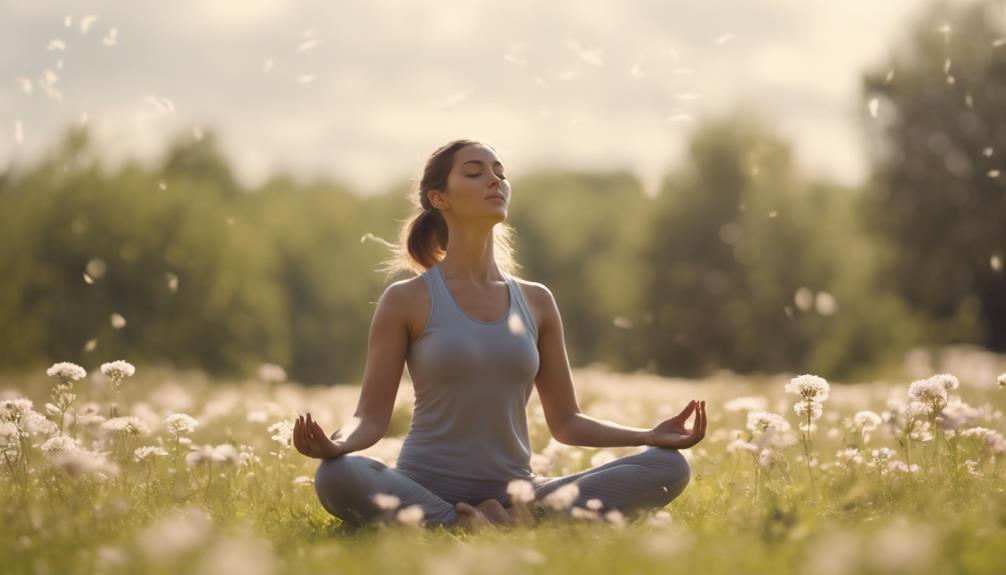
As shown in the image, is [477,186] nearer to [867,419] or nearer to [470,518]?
[470,518]

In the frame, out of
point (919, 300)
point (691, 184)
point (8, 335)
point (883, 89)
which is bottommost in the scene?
point (8, 335)

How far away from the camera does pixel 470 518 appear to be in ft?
17.3

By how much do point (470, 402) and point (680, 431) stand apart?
3.66ft

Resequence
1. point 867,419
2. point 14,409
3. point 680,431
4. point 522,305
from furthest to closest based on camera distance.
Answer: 1. point 867,419
2. point 522,305
3. point 14,409
4. point 680,431

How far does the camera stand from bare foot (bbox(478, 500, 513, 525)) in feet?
17.2

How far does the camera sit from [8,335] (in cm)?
2878

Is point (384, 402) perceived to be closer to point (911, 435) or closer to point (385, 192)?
point (911, 435)

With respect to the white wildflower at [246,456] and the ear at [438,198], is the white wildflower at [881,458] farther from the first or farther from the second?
the white wildflower at [246,456]

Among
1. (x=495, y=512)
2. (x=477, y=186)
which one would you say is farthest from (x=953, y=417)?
(x=477, y=186)

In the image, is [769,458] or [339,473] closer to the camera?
[339,473]

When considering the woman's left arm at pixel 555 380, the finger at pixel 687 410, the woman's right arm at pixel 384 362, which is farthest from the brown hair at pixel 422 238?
the finger at pixel 687 410

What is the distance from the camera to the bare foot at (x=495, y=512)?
206 inches

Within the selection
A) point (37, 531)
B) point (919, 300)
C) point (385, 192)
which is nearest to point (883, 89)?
point (919, 300)

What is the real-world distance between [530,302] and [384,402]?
105 centimetres
